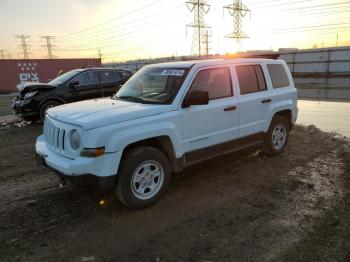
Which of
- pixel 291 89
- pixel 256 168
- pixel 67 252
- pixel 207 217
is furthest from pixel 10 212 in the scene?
pixel 291 89

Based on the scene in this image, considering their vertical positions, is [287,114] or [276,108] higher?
[276,108]

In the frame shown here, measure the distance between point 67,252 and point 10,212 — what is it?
1.43m

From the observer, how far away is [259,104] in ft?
19.0

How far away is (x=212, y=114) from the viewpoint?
4973 mm

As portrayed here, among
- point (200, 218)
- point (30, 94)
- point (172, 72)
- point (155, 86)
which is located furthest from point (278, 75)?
point (30, 94)

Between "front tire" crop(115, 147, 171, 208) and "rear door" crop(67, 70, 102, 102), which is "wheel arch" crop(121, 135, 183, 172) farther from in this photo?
"rear door" crop(67, 70, 102, 102)

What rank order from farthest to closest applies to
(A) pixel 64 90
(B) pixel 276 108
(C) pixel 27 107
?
(A) pixel 64 90 → (C) pixel 27 107 → (B) pixel 276 108

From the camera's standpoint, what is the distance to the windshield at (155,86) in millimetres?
4734

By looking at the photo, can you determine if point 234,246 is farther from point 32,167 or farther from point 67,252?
point 32,167

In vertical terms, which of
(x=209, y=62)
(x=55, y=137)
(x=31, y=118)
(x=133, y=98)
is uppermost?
(x=209, y=62)

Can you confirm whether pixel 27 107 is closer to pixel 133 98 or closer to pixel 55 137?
pixel 133 98

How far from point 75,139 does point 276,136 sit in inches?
165

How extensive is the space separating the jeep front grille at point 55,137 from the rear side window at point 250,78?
303 cm

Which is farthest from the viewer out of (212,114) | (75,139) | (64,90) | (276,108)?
(64,90)
